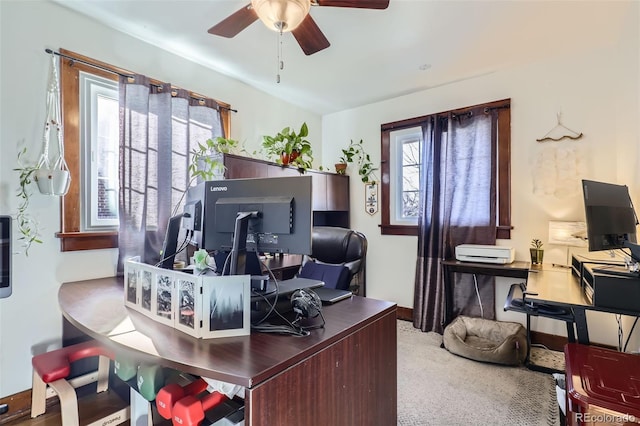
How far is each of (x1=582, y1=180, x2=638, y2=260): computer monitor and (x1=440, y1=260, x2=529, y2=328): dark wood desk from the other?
0.75 m

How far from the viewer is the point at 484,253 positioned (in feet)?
9.20

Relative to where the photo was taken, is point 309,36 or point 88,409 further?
point 309,36

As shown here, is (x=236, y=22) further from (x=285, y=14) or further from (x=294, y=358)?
(x=294, y=358)

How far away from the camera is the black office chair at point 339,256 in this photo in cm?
197

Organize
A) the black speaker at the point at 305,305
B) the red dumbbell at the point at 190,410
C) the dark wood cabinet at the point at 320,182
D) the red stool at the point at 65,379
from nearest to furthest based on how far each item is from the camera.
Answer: the red dumbbell at the point at 190,410, the black speaker at the point at 305,305, the red stool at the point at 65,379, the dark wood cabinet at the point at 320,182

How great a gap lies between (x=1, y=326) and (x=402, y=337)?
298cm

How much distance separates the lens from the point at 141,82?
91.4 inches

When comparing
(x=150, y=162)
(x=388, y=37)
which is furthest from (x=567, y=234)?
(x=150, y=162)

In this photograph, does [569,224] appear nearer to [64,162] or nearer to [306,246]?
[306,246]

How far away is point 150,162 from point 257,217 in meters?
1.46

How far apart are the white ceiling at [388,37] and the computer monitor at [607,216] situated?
47.9 inches

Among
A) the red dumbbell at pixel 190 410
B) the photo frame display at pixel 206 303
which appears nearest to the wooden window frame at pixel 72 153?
the photo frame display at pixel 206 303

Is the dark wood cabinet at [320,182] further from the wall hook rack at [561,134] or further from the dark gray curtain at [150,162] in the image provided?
the wall hook rack at [561,134]

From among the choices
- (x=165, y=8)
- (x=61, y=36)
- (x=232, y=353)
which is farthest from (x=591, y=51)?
(x=61, y=36)
